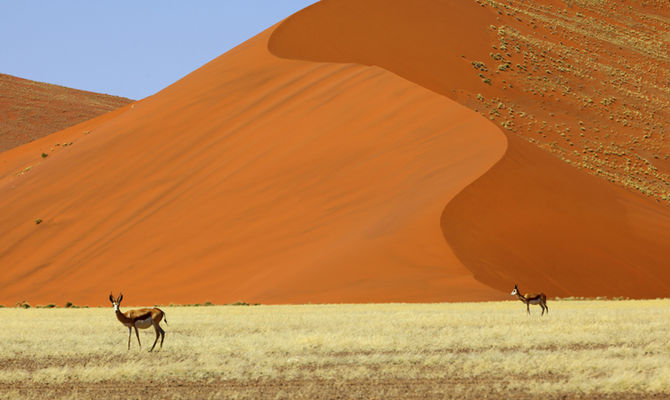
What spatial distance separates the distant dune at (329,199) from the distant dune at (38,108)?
43341mm

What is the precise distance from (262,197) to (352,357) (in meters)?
25.3

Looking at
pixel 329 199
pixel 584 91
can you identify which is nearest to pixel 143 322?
pixel 329 199

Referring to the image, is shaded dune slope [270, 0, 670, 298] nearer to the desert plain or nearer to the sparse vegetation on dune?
the desert plain

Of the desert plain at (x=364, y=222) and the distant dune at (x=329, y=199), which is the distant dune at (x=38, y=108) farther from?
the distant dune at (x=329, y=199)

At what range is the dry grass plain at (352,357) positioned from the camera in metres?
11.2

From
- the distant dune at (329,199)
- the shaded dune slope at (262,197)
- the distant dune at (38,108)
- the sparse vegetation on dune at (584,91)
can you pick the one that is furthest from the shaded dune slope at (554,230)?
the distant dune at (38,108)

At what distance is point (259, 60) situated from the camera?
5484cm

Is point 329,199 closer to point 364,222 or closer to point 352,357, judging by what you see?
point 364,222

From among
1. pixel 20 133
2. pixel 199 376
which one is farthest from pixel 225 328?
pixel 20 133

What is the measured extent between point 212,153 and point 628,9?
199ft

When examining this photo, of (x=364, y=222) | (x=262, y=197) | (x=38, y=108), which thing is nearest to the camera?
(x=364, y=222)

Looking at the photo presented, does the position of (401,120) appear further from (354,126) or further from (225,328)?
(225,328)

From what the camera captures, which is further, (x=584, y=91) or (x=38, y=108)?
(x=38, y=108)

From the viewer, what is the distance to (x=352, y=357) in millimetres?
14133
